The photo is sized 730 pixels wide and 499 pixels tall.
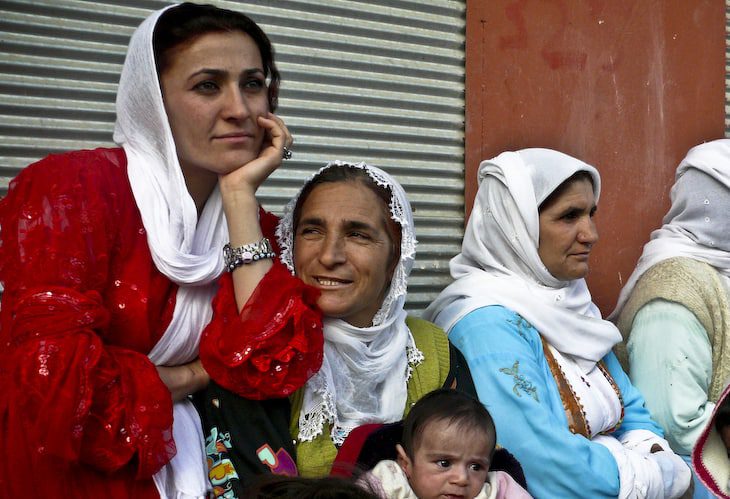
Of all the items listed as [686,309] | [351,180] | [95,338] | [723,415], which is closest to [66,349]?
[95,338]

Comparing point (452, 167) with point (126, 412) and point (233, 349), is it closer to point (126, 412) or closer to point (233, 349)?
point (233, 349)

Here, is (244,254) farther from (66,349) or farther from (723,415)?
(723,415)

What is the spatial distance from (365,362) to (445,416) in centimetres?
43

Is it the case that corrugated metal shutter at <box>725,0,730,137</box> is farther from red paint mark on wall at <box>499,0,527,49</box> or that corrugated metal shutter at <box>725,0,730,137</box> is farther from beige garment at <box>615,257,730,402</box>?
beige garment at <box>615,257,730,402</box>

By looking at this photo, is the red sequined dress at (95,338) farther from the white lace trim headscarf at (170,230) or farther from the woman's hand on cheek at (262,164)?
the woman's hand on cheek at (262,164)

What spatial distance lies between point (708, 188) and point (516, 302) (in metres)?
1.28

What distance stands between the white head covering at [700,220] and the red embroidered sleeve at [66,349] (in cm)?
240

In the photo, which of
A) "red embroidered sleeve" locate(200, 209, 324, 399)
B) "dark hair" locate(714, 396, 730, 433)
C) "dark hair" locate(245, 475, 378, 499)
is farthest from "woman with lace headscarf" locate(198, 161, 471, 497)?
"dark hair" locate(245, 475, 378, 499)

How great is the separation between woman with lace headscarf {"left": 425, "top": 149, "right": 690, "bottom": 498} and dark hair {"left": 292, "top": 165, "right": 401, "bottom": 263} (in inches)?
20.0

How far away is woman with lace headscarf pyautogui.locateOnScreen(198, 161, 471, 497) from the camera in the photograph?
272cm

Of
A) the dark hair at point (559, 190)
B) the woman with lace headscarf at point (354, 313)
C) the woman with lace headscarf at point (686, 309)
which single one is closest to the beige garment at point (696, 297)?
the woman with lace headscarf at point (686, 309)

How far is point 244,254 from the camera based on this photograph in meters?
2.61

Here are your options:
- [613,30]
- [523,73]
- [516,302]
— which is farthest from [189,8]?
[613,30]

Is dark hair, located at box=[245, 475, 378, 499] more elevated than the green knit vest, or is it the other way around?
dark hair, located at box=[245, 475, 378, 499]
